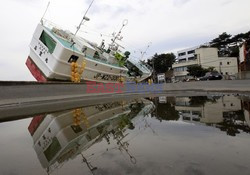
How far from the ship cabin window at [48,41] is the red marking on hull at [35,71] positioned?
2.29 meters

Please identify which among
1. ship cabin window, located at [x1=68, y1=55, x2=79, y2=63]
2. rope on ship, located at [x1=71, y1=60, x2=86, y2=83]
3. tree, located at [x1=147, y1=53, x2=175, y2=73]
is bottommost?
rope on ship, located at [x1=71, y1=60, x2=86, y2=83]

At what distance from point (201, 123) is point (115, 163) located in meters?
3.19

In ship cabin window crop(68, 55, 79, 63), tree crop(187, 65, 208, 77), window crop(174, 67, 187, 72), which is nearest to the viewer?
ship cabin window crop(68, 55, 79, 63)

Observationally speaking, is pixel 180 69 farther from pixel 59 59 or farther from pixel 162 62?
pixel 59 59

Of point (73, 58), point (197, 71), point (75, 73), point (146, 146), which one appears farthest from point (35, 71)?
point (197, 71)

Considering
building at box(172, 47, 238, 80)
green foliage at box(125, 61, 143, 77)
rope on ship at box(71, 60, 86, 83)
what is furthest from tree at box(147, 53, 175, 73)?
rope on ship at box(71, 60, 86, 83)

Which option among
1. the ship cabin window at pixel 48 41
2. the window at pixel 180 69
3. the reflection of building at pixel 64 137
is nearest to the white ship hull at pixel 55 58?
the ship cabin window at pixel 48 41

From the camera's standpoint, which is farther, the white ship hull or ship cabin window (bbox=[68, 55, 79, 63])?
ship cabin window (bbox=[68, 55, 79, 63])

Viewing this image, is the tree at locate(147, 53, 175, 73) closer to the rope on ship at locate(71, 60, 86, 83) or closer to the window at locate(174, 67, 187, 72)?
the window at locate(174, 67, 187, 72)

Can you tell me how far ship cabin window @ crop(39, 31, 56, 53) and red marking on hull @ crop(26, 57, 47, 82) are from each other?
7.52 ft

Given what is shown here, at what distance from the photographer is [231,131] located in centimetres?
450

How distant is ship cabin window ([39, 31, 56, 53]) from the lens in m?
18.0

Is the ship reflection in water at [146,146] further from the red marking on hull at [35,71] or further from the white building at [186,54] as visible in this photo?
the white building at [186,54]

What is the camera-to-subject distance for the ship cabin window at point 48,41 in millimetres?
18031
